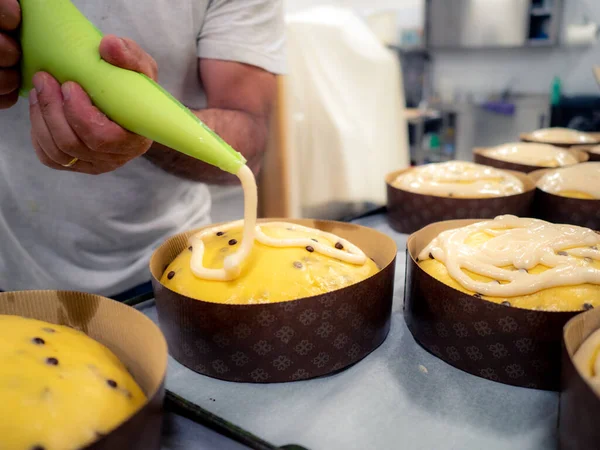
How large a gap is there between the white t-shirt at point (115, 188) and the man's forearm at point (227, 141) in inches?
4.5

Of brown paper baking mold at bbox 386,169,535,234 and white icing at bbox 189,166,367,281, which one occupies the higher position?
white icing at bbox 189,166,367,281

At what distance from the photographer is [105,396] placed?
60 centimetres

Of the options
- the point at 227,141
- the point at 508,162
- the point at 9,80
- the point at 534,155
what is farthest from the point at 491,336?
the point at 534,155

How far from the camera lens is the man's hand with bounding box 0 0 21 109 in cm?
79

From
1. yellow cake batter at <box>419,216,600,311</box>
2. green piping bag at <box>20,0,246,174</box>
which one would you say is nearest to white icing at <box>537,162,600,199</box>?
yellow cake batter at <box>419,216,600,311</box>

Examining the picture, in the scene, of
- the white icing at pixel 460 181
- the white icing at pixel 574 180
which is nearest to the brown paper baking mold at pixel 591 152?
the white icing at pixel 574 180

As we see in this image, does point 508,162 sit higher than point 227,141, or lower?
lower

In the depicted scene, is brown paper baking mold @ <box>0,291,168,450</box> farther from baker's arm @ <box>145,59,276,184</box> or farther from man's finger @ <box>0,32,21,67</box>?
baker's arm @ <box>145,59,276,184</box>

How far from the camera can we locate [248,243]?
93cm

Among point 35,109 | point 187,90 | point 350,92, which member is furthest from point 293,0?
point 35,109

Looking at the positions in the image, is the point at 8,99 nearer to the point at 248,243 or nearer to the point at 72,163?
the point at 72,163

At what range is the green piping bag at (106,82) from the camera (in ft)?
2.42

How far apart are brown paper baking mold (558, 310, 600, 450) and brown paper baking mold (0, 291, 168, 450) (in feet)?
1.54

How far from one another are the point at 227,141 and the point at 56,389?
87cm
